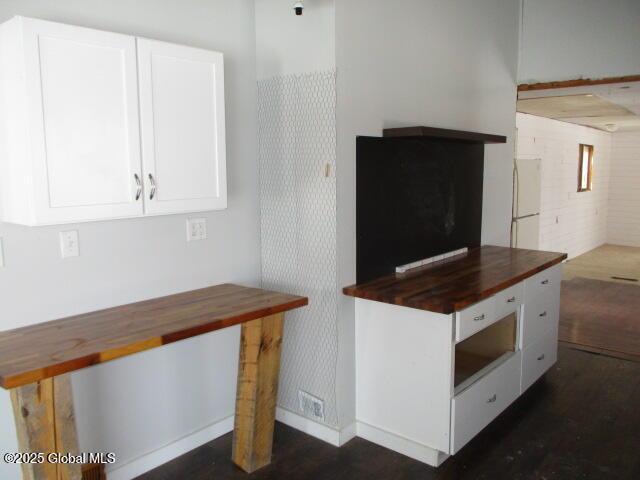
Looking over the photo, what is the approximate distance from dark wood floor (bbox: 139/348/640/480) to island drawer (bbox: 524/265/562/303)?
0.65 meters

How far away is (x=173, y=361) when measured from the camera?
102 inches

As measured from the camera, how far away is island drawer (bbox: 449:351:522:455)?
248 centimetres

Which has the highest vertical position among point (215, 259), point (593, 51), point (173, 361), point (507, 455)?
point (593, 51)

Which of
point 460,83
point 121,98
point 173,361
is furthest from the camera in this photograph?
point 460,83

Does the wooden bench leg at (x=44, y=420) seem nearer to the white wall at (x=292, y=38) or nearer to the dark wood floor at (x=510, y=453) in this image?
the dark wood floor at (x=510, y=453)

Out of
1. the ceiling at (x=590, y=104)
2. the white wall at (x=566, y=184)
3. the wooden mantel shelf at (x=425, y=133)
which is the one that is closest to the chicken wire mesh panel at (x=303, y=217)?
the wooden mantel shelf at (x=425, y=133)

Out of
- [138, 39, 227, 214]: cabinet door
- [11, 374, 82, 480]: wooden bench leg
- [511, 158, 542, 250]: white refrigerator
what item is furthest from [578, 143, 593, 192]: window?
[11, 374, 82, 480]: wooden bench leg

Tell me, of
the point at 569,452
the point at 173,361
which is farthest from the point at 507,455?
the point at 173,361

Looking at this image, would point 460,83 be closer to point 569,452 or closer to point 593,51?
point 593,51

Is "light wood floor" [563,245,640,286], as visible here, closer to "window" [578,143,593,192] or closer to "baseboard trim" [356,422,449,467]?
"window" [578,143,593,192]

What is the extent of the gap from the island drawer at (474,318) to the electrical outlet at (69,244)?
1.65m

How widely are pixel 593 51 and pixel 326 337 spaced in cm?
293

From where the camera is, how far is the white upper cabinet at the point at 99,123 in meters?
1.77

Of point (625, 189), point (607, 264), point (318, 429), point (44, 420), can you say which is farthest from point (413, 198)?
point (625, 189)
